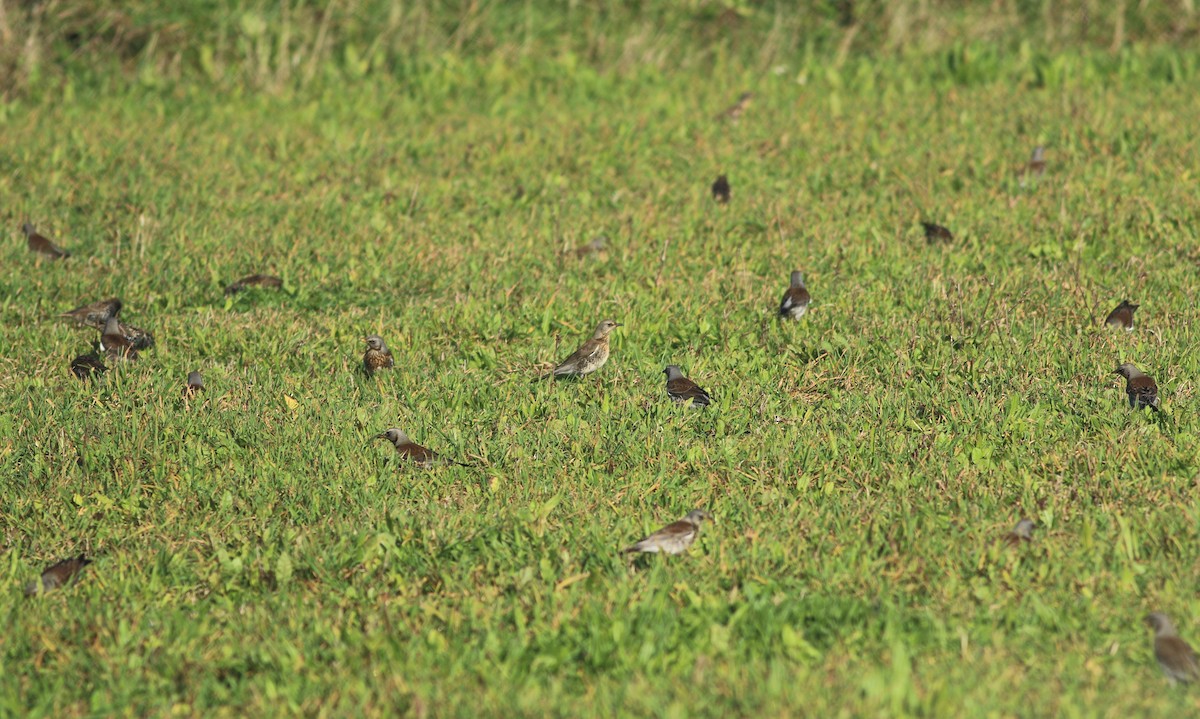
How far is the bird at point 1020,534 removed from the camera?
21.6 ft

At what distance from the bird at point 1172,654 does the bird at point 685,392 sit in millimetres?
3366

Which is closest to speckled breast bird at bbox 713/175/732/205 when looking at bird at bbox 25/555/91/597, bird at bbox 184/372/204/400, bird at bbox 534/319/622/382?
bird at bbox 534/319/622/382

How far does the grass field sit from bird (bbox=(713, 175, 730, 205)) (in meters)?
0.32

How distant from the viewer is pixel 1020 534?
6594 millimetres

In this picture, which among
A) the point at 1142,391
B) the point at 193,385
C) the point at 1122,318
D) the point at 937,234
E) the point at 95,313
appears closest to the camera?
the point at 1142,391

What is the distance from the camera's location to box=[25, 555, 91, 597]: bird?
6.58 metres

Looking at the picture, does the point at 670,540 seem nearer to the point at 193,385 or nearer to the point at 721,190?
the point at 193,385

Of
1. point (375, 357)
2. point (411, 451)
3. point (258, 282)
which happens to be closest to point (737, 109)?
point (258, 282)

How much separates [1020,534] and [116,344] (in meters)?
6.33

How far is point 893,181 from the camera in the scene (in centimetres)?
1352

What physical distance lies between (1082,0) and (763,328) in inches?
462

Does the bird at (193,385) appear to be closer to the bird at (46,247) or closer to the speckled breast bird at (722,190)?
the bird at (46,247)

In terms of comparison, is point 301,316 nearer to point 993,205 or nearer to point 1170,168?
point 993,205

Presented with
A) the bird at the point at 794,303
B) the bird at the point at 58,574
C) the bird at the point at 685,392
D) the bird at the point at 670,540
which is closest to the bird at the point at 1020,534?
the bird at the point at 670,540
